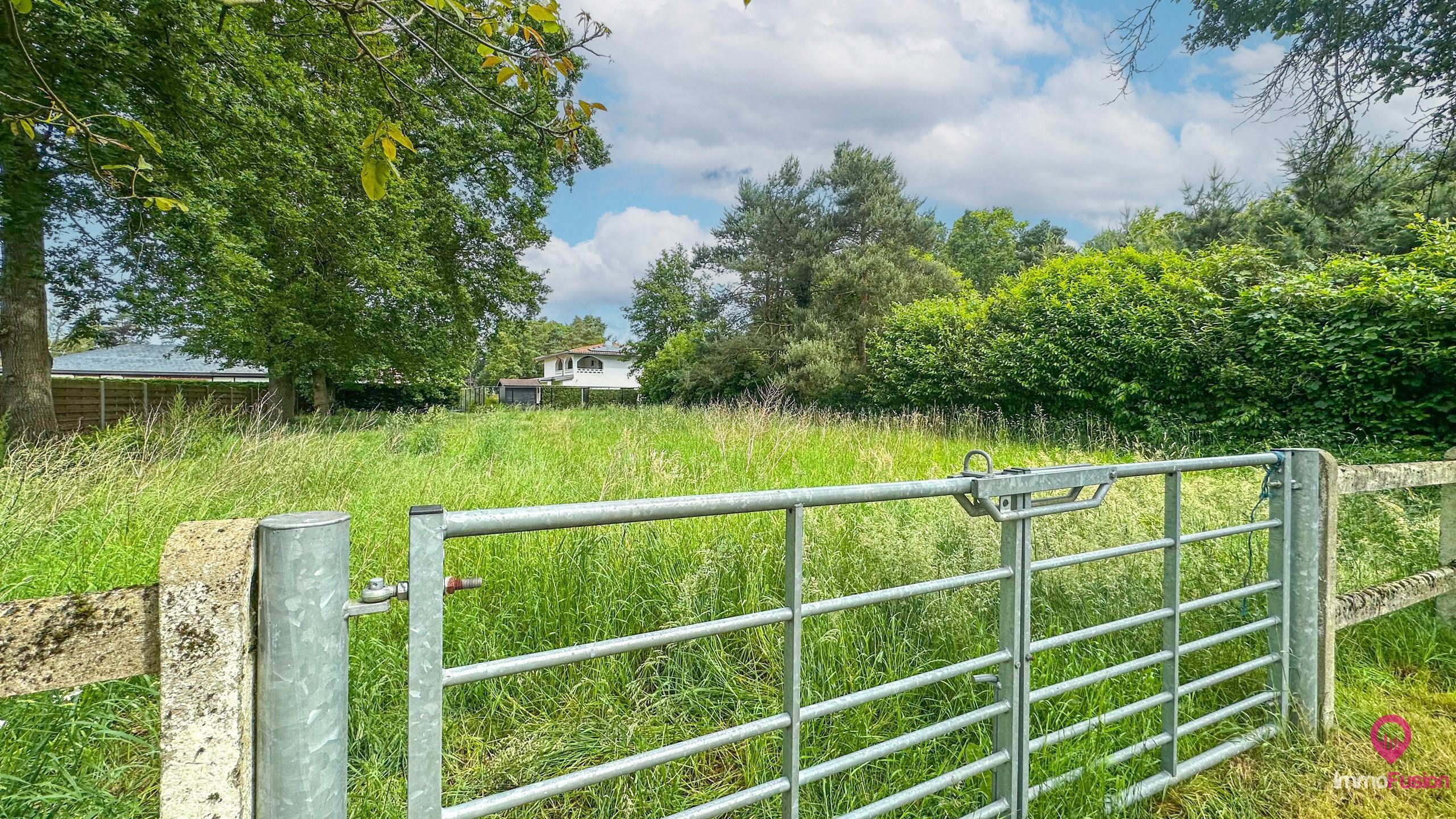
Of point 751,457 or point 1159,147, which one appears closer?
point 751,457

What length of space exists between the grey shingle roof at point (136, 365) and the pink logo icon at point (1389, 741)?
38.3 metres

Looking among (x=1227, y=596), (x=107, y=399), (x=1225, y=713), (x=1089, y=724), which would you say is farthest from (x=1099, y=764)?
(x=107, y=399)

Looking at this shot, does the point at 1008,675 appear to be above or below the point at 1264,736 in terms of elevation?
above

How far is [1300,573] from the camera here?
2.49 m

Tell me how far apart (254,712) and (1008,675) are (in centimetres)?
178

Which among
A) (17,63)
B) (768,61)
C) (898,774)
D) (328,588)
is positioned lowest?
(898,774)

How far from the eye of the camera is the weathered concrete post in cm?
314

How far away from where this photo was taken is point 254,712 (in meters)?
0.93

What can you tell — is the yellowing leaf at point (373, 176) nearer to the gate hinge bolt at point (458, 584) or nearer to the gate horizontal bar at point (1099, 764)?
the gate hinge bolt at point (458, 584)

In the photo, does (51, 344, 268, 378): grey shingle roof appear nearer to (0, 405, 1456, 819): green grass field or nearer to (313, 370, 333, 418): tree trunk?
(313, 370, 333, 418): tree trunk

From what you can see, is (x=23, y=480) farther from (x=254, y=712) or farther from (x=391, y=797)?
(x=254, y=712)

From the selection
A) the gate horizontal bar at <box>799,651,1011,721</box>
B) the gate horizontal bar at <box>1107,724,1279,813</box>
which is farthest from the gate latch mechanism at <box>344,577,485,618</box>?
the gate horizontal bar at <box>1107,724,1279,813</box>

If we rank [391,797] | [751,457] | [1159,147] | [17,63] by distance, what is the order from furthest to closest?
[1159,147]
[751,457]
[17,63]
[391,797]

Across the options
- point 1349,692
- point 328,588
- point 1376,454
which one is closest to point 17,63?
point 328,588
